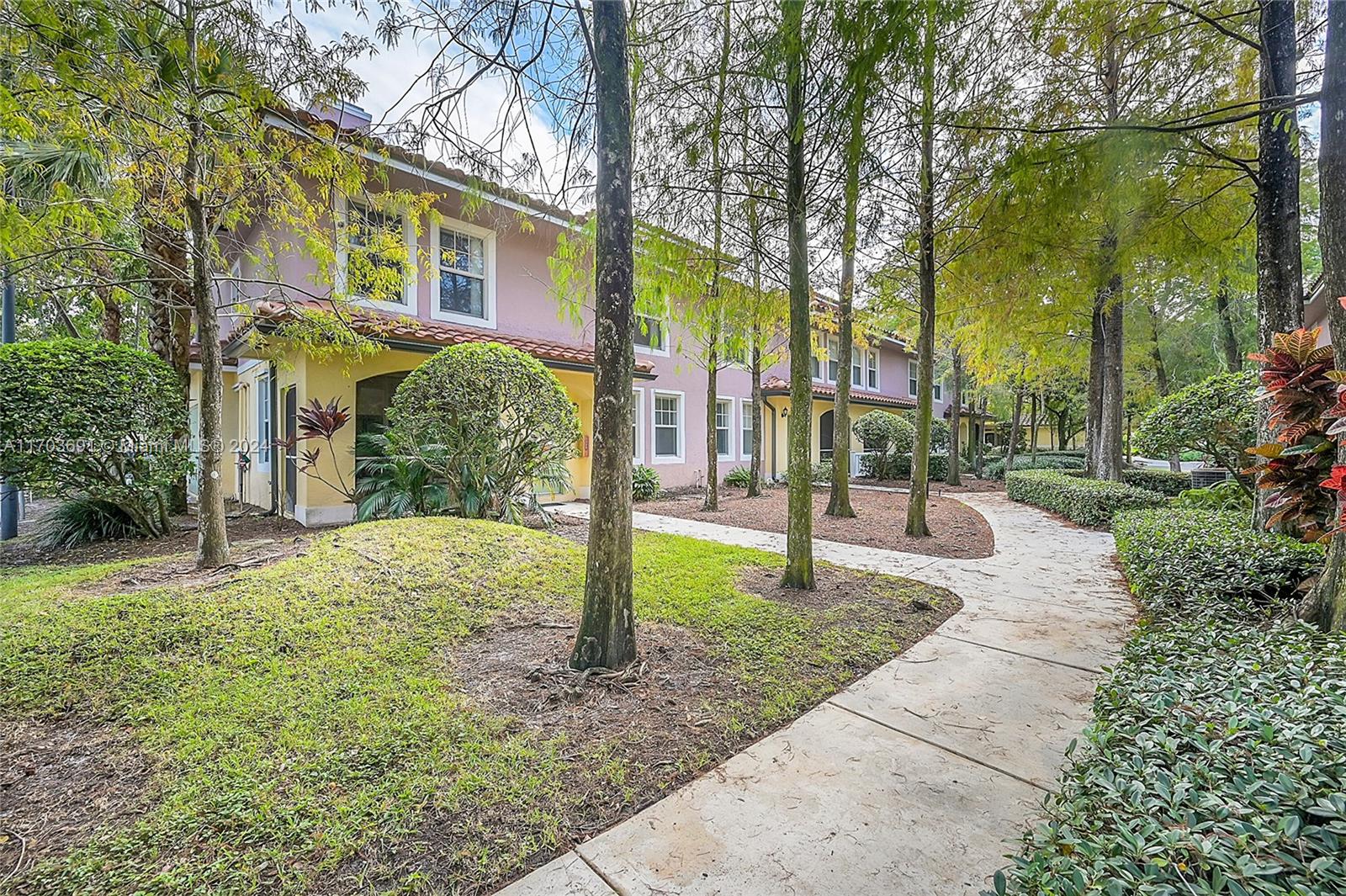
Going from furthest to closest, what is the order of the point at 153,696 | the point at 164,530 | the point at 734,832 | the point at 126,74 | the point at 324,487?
the point at 324,487 < the point at 164,530 < the point at 126,74 < the point at 153,696 < the point at 734,832

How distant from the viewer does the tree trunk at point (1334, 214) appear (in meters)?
2.80

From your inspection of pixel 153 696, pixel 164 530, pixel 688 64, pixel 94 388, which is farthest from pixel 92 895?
pixel 164 530

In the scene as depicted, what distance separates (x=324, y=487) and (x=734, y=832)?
848 centimetres

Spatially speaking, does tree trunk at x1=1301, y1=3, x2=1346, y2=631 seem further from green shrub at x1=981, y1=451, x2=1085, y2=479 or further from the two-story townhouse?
green shrub at x1=981, y1=451, x2=1085, y2=479

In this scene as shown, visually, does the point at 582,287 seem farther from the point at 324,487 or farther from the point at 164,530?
the point at 164,530

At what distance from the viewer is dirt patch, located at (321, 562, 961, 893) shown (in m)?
1.96

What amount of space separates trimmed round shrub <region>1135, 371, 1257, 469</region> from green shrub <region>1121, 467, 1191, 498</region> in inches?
177

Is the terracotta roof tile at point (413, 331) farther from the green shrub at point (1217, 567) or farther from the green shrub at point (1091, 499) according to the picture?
the green shrub at point (1091, 499)

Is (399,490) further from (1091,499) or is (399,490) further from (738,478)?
(1091,499)

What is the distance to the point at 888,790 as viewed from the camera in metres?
2.31

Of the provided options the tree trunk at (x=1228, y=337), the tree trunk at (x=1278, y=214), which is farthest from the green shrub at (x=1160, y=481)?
the tree trunk at (x=1278, y=214)

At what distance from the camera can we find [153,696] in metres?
2.94

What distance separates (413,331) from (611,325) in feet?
19.4

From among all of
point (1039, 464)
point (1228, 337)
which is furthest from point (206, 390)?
point (1039, 464)
